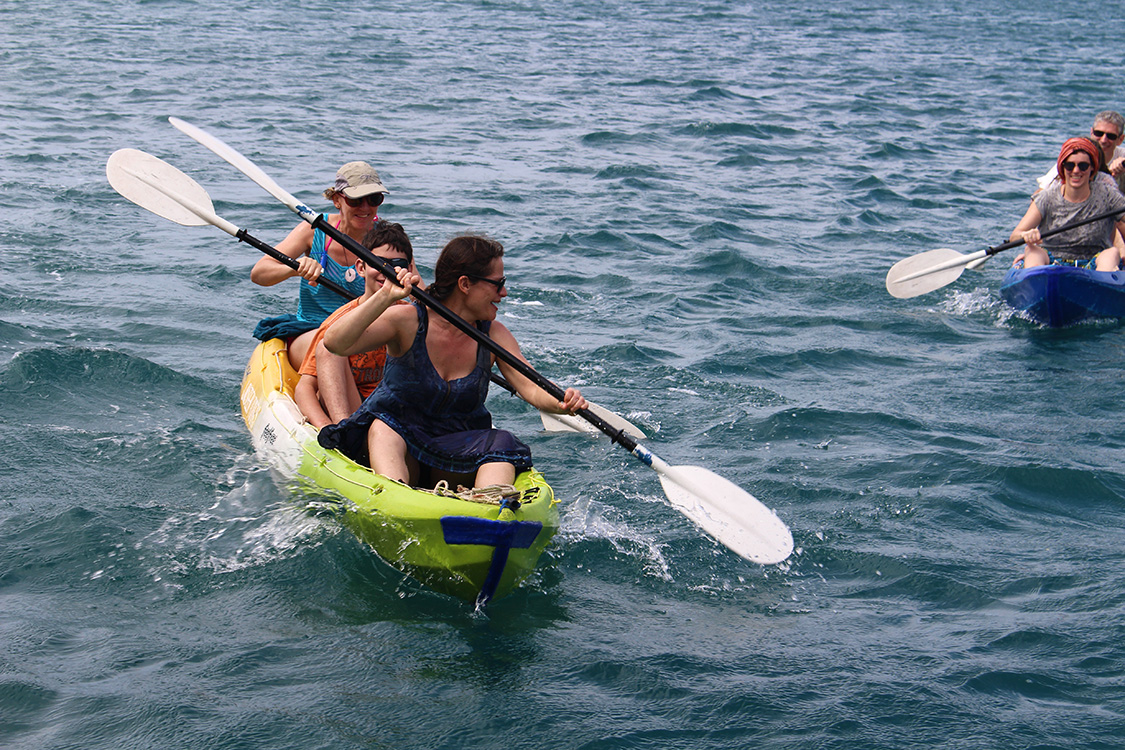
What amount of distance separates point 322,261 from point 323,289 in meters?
0.23

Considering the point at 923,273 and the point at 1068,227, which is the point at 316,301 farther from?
the point at 1068,227

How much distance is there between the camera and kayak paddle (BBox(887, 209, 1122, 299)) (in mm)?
8672

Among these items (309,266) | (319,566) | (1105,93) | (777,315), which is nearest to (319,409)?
(309,266)

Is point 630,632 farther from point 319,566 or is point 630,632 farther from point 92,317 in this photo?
point 92,317

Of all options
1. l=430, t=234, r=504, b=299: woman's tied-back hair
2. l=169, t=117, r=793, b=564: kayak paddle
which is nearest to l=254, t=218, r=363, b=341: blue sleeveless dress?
l=169, t=117, r=793, b=564: kayak paddle

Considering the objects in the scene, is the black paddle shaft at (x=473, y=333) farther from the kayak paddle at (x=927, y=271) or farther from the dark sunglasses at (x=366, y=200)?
the kayak paddle at (x=927, y=271)

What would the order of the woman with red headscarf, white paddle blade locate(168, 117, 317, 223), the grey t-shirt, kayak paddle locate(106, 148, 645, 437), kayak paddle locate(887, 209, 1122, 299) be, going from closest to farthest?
white paddle blade locate(168, 117, 317, 223), kayak paddle locate(106, 148, 645, 437), the woman with red headscarf, the grey t-shirt, kayak paddle locate(887, 209, 1122, 299)

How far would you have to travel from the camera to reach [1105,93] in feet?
65.0

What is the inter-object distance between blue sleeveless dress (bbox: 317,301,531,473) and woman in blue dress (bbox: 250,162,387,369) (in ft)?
3.57

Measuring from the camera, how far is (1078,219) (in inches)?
329

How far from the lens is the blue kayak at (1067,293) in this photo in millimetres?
8258

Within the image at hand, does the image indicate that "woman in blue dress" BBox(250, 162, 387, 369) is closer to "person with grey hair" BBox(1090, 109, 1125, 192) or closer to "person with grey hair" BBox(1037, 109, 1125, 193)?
"person with grey hair" BBox(1037, 109, 1125, 193)

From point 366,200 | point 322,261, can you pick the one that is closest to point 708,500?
point 366,200

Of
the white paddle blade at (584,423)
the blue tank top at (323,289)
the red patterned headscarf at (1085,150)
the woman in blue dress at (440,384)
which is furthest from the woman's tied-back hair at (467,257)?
the red patterned headscarf at (1085,150)
